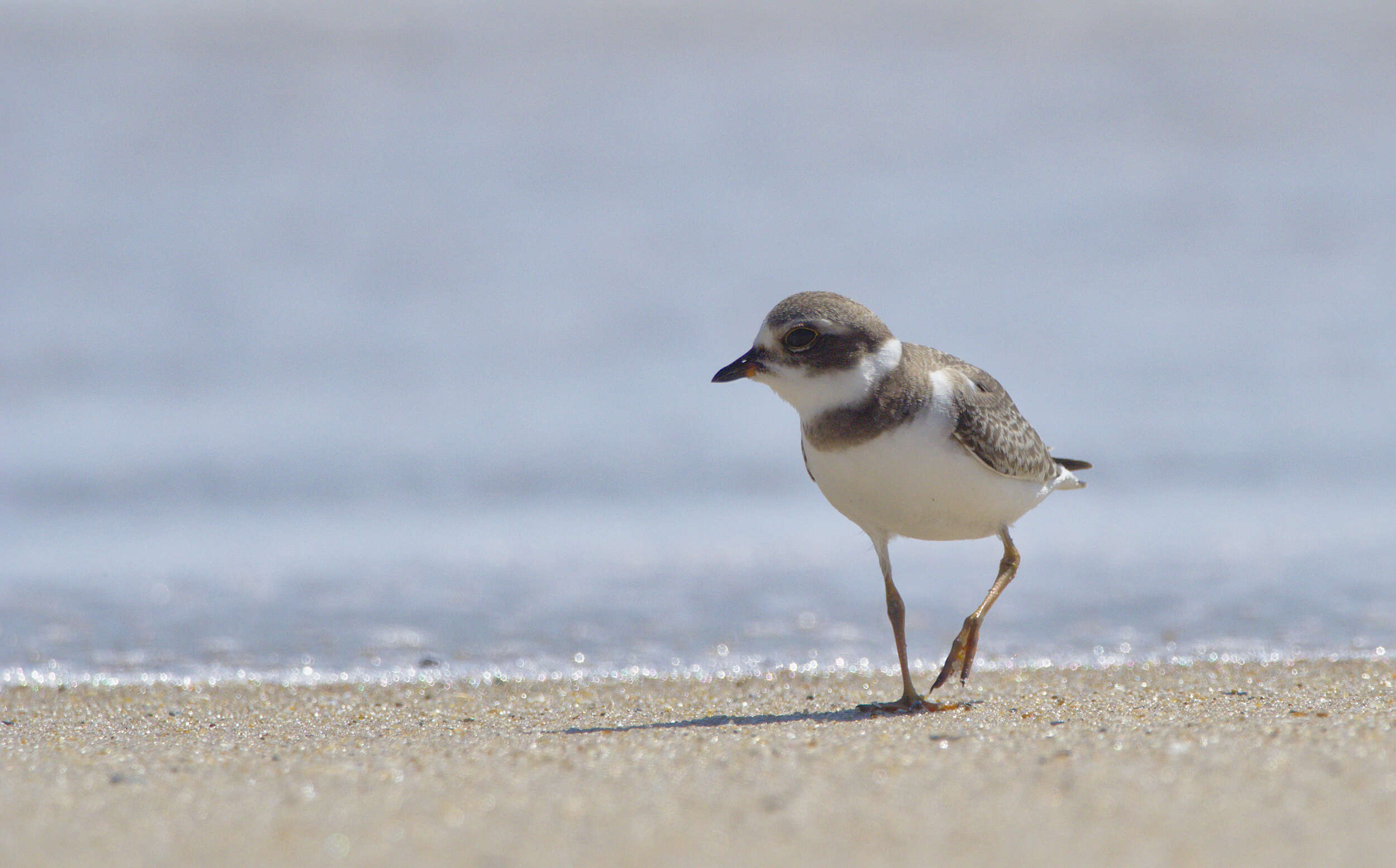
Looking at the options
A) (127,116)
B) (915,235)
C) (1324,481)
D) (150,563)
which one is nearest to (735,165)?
(915,235)

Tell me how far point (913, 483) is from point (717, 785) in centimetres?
186

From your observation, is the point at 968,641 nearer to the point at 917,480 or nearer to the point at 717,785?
the point at 917,480

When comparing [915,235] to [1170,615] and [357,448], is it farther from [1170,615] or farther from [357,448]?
[1170,615]

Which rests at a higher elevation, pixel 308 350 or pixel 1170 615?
pixel 308 350

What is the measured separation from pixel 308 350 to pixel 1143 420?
790 cm

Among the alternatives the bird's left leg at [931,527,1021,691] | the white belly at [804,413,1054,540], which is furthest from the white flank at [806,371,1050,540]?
the bird's left leg at [931,527,1021,691]

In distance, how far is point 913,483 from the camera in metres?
4.99

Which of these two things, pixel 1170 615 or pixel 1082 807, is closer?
pixel 1082 807

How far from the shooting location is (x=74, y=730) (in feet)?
16.2

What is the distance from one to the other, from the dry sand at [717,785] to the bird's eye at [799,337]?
1.38 metres

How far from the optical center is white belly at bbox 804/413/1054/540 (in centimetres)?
494

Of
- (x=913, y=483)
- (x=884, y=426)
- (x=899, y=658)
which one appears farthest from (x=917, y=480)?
(x=899, y=658)

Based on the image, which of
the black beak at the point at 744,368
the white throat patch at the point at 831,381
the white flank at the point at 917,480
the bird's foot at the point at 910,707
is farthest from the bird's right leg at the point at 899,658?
the black beak at the point at 744,368

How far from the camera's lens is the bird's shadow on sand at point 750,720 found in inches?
189
